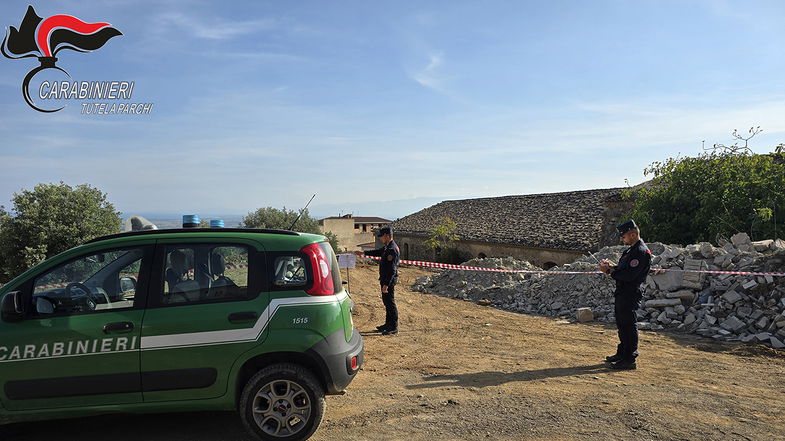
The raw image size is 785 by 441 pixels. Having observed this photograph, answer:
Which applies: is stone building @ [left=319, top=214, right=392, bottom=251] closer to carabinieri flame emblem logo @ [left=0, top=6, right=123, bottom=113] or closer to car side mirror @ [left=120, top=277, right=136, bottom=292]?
carabinieri flame emblem logo @ [left=0, top=6, right=123, bottom=113]

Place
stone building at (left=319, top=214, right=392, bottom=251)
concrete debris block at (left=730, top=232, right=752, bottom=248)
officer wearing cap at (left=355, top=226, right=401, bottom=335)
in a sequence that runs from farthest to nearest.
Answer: stone building at (left=319, top=214, right=392, bottom=251), concrete debris block at (left=730, top=232, right=752, bottom=248), officer wearing cap at (left=355, top=226, right=401, bottom=335)

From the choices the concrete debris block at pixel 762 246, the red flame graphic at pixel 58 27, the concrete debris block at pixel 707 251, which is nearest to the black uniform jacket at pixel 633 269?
the concrete debris block at pixel 707 251

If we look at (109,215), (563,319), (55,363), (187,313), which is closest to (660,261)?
(563,319)

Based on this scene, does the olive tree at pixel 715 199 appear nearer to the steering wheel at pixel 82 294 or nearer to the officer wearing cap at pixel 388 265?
the officer wearing cap at pixel 388 265

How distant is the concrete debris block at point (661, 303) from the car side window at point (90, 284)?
10007 mm

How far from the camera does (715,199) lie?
1580 centimetres

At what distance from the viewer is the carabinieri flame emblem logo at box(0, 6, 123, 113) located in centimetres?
1156

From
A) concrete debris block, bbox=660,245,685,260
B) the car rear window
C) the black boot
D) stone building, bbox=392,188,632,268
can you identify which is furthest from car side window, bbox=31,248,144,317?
stone building, bbox=392,188,632,268

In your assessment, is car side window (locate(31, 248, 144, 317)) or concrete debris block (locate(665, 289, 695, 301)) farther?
concrete debris block (locate(665, 289, 695, 301))

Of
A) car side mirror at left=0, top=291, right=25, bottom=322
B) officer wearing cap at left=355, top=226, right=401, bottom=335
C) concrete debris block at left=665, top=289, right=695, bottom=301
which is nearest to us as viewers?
car side mirror at left=0, top=291, right=25, bottom=322

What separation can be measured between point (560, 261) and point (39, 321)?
22.5 meters

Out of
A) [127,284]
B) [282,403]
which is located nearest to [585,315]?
[282,403]

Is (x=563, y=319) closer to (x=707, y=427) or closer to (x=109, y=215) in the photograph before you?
(x=707, y=427)

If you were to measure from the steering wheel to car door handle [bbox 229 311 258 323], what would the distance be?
3.99 feet
